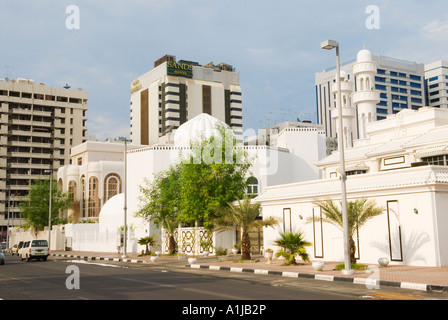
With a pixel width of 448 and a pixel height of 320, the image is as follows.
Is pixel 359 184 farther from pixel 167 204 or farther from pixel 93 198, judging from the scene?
pixel 93 198

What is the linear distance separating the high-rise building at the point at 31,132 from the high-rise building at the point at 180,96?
1772cm

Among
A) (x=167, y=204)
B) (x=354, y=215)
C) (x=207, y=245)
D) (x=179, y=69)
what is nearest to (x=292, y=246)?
(x=354, y=215)

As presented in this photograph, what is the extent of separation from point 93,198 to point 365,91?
38948mm

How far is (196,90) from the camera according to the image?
11562 centimetres

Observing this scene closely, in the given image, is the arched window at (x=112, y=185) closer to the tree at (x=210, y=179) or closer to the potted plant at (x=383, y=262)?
the tree at (x=210, y=179)

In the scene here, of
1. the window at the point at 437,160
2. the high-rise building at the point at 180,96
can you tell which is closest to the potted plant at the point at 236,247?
the window at the point at 437,160

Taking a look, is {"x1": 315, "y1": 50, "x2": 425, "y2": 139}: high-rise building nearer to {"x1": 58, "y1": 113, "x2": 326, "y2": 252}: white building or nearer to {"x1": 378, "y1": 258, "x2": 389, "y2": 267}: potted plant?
{"x1": 58, "y1": 113, "x2": 326, "y2": 252}: white building

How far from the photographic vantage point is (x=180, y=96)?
373ft

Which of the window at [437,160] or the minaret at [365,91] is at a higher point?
the minaret at [365,91]

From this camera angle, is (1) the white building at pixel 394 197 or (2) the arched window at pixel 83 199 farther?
(2) the arched window at pixel 83 199

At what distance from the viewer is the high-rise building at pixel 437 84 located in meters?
131

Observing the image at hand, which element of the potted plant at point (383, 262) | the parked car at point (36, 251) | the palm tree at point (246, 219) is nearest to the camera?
the potted plant at point (383, 262)
